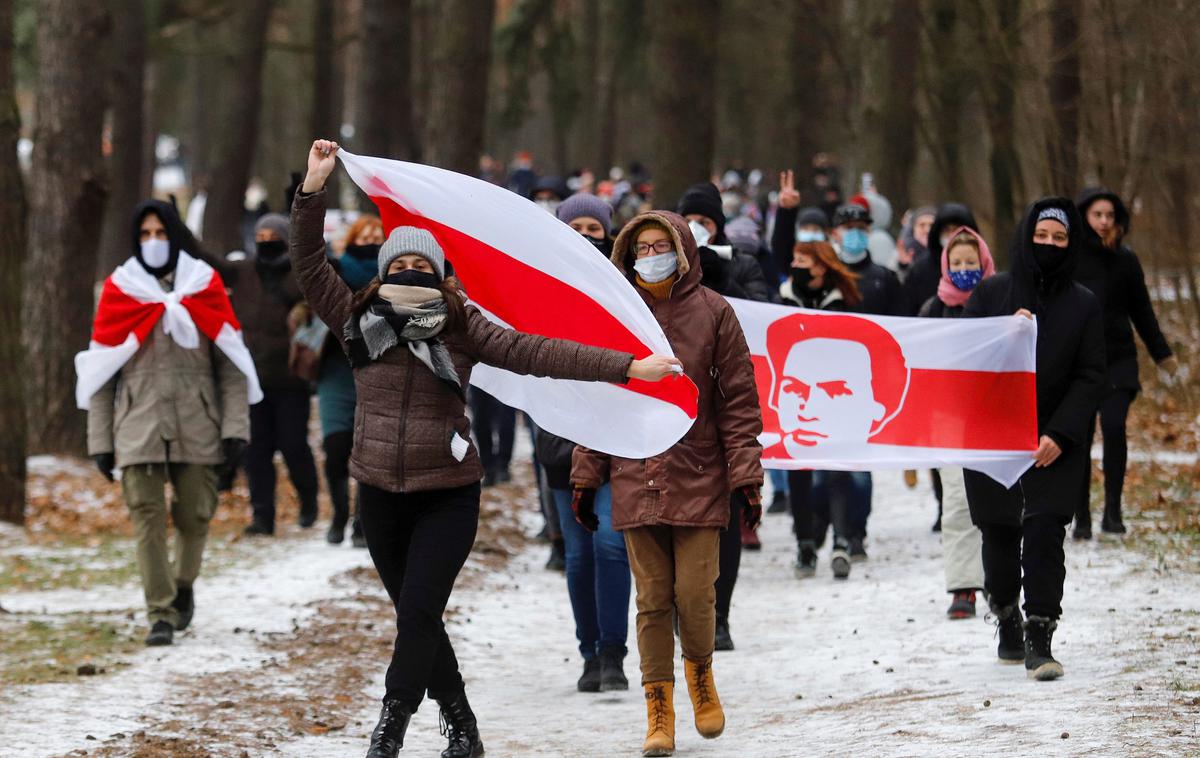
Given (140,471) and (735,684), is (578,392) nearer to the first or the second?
(735,684)

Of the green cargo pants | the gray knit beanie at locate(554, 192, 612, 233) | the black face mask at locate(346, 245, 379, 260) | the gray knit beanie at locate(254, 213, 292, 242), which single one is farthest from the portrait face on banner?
the gray knit beanie at locate(254, 213, 292, 242)

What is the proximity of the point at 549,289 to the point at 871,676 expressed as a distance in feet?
8.81

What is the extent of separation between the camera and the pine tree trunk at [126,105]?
24125 millimetres

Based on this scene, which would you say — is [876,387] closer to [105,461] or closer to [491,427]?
[105,461]

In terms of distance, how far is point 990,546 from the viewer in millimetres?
8688

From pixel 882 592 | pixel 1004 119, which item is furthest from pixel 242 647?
pixel 1004 119

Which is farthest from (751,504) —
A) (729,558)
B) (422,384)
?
(729,558)

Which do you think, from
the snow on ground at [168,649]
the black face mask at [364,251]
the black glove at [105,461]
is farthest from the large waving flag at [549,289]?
the black face mask at [364,251]

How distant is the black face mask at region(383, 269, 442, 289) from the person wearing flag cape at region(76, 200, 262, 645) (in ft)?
10.2

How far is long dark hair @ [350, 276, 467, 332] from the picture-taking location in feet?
23.3

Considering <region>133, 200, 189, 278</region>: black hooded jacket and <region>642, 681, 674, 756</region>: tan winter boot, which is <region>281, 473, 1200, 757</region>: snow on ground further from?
<region>133, 200, 189, 278</region>: black hooded jacket

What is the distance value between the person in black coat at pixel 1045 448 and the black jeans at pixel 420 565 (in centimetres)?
270

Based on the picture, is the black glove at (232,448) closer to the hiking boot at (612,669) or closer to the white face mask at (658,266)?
the hiking boot at (612,669)

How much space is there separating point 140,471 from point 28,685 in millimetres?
1538
